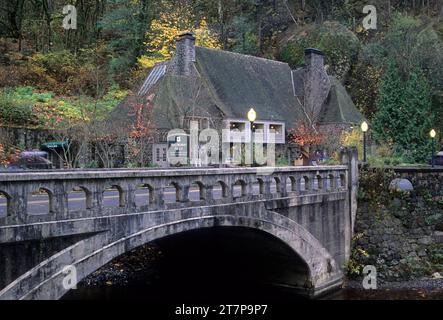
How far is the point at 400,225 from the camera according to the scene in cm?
2214

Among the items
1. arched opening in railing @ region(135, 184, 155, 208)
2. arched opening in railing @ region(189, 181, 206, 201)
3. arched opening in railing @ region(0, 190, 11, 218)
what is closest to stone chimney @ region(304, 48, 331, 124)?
arched opening in railing @ region(189, 181, 206, 201)

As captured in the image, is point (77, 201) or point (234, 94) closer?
point (77, 201)

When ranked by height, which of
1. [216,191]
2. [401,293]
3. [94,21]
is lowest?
[401,293]

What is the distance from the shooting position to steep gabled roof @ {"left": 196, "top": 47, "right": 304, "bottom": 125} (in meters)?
34.7

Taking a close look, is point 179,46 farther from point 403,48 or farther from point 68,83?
point 403,48

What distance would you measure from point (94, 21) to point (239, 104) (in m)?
24.1

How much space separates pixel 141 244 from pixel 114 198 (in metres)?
3.67

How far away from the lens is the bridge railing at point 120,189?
8953 millimetres

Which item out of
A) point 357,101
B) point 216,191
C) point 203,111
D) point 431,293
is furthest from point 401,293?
point 357,101

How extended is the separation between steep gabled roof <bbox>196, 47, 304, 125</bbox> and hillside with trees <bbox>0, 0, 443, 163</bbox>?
634cm

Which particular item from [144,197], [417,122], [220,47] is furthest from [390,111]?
[144,197]

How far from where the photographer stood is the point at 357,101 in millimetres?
46156

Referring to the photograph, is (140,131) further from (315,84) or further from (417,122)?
(417,122)

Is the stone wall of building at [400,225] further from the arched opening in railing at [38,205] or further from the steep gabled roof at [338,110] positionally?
the steep gabled roof at [338,110]
